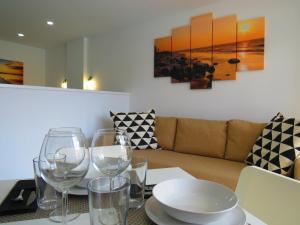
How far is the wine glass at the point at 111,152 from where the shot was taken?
69 cm

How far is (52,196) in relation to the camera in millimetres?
701

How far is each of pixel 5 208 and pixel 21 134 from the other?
2.01 m

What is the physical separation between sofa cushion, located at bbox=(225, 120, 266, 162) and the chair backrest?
1518mm

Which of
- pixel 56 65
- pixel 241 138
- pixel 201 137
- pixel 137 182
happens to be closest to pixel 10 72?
pixel 56 65

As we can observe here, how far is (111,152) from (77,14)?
3191mm

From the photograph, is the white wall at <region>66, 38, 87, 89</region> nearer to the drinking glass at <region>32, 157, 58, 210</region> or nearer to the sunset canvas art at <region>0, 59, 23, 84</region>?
the sunset canvas art at <region>0, 59, 23, 84</region>

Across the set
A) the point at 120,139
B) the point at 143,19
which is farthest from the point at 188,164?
the point at 143,19

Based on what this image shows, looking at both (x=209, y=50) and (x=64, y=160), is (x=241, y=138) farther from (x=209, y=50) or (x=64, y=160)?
(x=64, y=160)

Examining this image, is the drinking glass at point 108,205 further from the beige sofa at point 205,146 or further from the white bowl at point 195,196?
the beige sofa at point 205,146

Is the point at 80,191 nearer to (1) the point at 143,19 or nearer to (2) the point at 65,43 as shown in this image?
(1) the point at 143,19

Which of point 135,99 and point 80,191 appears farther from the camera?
point 135,99

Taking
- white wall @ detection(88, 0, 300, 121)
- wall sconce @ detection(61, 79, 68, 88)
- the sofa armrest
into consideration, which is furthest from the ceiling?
the sofa armrest

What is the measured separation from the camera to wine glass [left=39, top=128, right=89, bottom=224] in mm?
583

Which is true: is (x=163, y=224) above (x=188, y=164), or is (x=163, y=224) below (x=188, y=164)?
above
